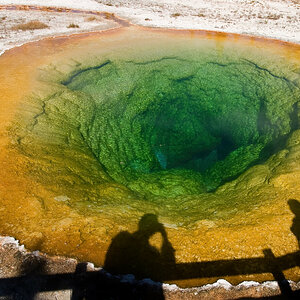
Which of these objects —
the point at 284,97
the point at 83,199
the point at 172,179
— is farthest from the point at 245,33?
the point at 83,199

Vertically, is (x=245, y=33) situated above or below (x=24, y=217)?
above

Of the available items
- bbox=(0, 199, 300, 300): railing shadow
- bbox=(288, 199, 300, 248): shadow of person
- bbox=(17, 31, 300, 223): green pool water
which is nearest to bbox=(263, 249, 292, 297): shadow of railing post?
bbox=(0, 199, 300, 300): railing shadow

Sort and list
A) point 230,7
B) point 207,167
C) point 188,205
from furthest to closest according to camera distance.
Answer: point 230,7 < point 207,167 < point 188,205

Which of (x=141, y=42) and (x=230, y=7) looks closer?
(x=141, y=42)

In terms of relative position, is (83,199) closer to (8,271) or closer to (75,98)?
(8,271)

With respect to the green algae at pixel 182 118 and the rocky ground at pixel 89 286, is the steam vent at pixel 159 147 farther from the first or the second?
the rocky ground at pixel 89 286

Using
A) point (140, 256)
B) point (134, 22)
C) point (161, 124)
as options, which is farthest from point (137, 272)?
point (134, 22)

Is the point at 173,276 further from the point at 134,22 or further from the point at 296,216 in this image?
the point at 134,22

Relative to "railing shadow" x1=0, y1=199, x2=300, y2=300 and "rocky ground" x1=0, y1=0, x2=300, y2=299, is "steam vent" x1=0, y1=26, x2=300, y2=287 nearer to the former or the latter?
"railing shadow" x1=0, y1=199, x2=300, y2=300
